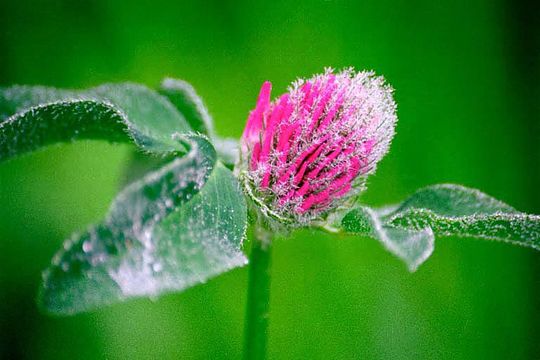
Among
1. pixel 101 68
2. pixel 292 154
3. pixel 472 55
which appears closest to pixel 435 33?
pixel 472 55

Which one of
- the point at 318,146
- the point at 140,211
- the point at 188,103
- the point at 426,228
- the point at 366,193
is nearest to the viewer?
the point at 140,211

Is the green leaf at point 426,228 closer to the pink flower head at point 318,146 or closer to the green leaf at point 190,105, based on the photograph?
the pink flower head at point 318,146

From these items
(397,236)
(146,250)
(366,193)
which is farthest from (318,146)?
(366,193)

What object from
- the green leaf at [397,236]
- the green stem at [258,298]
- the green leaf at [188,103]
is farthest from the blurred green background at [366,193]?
the green leaf at [397,236]

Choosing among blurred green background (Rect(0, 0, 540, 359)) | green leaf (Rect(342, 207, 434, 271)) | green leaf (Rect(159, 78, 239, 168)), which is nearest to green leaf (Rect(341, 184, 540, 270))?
green leaf (Rect(342, 207, 434, 271))

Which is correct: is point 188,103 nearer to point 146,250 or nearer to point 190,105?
point 190,105
